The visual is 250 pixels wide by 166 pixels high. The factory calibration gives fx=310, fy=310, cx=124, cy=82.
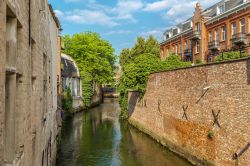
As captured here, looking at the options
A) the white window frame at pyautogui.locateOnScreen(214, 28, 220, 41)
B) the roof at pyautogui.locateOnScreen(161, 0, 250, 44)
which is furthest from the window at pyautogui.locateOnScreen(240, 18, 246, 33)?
the white window frame at pyautogui.locateOnScreen(214, 28, 220, 41)

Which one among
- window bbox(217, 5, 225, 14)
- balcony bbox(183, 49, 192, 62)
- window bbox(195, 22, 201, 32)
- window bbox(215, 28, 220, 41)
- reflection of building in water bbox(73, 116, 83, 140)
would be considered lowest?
reflection of building in water bbox(73, 116, 83, 140)

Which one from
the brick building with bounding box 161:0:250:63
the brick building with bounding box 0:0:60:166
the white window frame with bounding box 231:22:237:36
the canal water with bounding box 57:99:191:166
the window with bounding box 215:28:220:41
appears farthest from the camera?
the window with bounding box 215:28:220:41

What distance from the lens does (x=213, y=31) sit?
35.4 metres

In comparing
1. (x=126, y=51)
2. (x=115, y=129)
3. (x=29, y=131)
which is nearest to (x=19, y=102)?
(x=29, y=131)

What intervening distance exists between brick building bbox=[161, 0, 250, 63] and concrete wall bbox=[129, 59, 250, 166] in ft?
20.7

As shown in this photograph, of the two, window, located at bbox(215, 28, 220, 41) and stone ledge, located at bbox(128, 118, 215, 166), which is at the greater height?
window, located at bbox(215, 28, 220, 41)

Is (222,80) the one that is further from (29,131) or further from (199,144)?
(29,131)

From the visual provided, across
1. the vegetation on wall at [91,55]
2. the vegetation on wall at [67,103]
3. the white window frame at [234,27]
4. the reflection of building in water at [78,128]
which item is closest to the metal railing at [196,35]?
the white window frame at [234,27]

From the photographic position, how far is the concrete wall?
12.6m

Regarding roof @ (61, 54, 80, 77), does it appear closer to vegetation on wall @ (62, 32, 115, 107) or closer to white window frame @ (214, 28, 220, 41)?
vegetation on wall @ (62, 32, 115, 107)

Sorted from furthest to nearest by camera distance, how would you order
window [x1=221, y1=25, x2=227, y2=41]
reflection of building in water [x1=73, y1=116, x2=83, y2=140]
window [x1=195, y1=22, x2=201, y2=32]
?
window [x1=195, y1=22, x2=201, y2=32], window [x1=221, y1=25, x2=227, y2=41], reflection of building in water [x1=73, y1=116, x2=83, y2=140]

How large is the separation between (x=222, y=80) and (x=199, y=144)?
12.6 ft

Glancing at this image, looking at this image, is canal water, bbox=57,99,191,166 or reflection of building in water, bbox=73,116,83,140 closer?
canal water, bbox=57,99,191,166

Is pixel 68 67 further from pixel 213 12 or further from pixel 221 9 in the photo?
pixel 221 9
